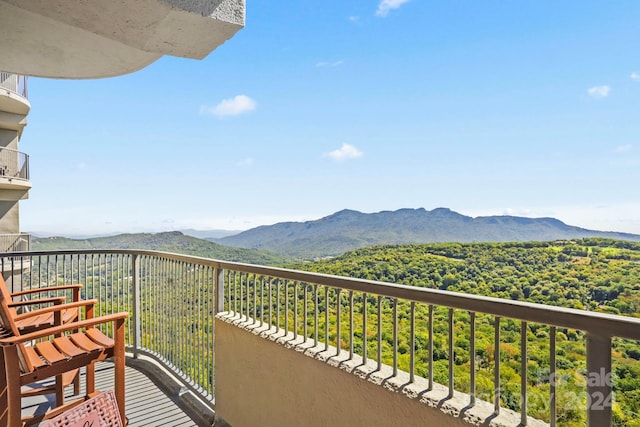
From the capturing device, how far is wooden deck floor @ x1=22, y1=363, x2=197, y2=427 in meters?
3.14

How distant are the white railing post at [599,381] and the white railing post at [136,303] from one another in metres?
4.33

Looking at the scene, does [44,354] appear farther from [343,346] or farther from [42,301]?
[343,346]

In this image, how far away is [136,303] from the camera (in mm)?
4453

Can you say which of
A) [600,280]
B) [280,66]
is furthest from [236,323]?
[280,66]

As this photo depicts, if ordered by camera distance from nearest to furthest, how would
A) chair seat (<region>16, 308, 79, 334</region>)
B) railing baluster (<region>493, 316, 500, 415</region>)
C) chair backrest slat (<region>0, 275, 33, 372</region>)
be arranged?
railing baluster (<region>493, 316, 500, 415</region>), chair backrest slat (<region>0, 275, 33, 372</region>), chair seat (<region>16, 308, 79, 334</region>)

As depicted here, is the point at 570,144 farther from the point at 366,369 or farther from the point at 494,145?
the point at 366,369

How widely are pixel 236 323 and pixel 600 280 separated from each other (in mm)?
4144

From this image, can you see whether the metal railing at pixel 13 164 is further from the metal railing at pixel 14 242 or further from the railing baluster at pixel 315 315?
the railing baluster at pixel 315 315

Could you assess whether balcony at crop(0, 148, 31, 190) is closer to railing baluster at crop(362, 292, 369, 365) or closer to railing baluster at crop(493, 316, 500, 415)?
railing baluster at crop(362, 292, 369, 365)

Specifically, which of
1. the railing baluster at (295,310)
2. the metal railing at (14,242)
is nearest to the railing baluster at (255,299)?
the railing baluster at (295,310)

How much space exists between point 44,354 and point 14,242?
11959 mm

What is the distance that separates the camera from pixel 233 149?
26.8 meters

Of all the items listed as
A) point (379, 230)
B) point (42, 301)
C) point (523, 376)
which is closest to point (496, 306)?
point (523, 376)

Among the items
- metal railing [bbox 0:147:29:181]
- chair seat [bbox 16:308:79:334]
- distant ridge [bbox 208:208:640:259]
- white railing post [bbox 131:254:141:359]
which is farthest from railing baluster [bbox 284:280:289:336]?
metal railing [bbox 0:147:29:181]
